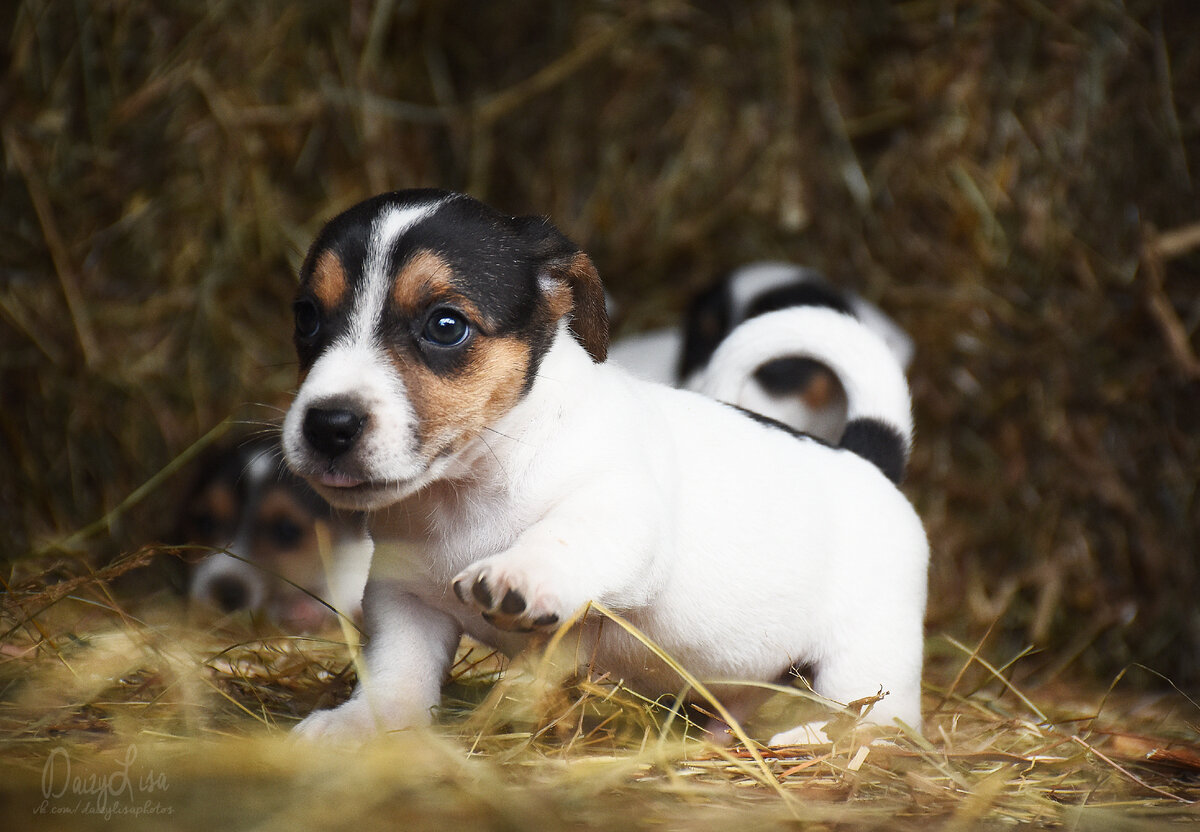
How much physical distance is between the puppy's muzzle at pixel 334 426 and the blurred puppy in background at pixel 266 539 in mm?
2508

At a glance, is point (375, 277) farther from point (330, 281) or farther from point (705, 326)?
point (705, 326)

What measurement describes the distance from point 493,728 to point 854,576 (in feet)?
3.82

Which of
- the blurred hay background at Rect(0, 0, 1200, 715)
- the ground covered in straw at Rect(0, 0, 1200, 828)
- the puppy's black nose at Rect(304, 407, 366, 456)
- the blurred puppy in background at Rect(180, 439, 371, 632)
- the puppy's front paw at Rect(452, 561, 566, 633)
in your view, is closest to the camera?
→ the puppy's front paw at Rect(452, 561, 566, 633)

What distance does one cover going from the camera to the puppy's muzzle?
8.46 feet

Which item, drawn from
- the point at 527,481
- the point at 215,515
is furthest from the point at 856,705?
the point at 215,515

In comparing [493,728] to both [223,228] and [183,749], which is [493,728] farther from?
[223,228]

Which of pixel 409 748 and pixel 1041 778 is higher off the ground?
pixel 409 748

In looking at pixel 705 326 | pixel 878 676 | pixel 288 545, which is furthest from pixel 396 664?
pixel 705 326

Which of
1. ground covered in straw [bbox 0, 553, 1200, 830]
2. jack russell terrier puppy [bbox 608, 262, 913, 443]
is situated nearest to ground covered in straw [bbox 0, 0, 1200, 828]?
ground covered in straw [bbox 0, 553, 1200, 830]

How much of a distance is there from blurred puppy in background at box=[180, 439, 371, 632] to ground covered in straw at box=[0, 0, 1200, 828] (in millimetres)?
244

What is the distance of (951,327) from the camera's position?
5664 mm

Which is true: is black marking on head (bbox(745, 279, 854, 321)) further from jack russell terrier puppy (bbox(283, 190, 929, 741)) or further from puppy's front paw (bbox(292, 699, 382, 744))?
puppy's front paw (bbox(292, 699, 382, 744))

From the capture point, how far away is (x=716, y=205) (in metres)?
6.15

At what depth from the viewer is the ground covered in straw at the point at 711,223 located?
4922mm
